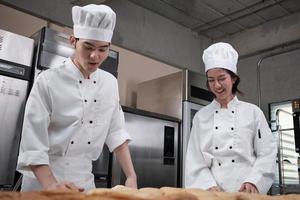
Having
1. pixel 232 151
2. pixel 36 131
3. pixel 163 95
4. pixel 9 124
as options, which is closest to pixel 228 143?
pixel 232 151

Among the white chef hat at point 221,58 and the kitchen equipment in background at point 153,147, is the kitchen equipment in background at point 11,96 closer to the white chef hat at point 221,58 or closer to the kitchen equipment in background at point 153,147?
the kitchen equipment in background at point 153,147

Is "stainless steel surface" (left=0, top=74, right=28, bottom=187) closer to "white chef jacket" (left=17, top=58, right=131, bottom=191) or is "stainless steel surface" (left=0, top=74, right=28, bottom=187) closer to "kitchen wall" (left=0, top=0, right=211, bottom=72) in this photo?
"kitchen wall" (left=0, top=0, right=211, bottom=72)

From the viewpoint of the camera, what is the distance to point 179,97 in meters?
3.27

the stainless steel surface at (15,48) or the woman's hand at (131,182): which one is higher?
the stainless steel surface at (15,48)

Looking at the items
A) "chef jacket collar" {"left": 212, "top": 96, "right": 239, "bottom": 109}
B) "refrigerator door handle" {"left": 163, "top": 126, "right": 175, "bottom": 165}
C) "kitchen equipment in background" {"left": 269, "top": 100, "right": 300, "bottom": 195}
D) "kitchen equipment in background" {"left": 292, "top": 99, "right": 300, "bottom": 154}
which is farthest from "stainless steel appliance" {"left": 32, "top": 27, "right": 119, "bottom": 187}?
"kitchen equipment in background" {"left": 269, "top": 100, "right": 300, "bottom": 195}

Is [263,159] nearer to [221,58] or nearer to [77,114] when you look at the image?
[221,58]

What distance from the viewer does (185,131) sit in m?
3.20

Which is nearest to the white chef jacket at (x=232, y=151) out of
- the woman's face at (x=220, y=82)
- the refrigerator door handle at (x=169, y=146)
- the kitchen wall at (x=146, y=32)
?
the woman's face at (x=220, y=82)

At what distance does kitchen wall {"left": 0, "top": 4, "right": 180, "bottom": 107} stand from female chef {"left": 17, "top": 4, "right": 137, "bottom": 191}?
5.80 ft

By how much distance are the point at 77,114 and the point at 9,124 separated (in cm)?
123

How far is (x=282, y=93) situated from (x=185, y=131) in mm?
1579

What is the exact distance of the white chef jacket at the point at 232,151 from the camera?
147cm

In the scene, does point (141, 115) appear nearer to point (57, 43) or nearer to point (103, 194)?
point (57, 43)

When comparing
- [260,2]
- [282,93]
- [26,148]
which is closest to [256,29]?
[260,2]
